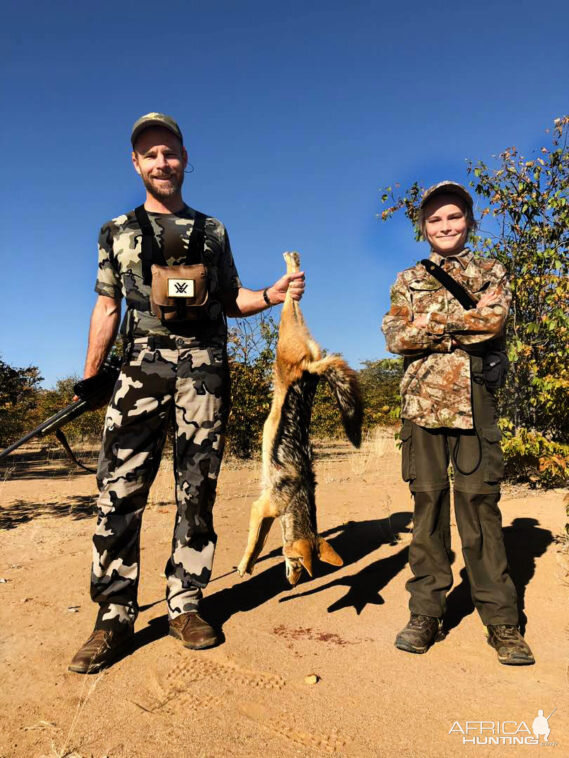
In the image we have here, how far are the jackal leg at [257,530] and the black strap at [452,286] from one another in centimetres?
222

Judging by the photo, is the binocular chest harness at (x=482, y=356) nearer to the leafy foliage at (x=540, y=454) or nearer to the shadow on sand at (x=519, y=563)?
the shadow on sand at (x=519, y=563)

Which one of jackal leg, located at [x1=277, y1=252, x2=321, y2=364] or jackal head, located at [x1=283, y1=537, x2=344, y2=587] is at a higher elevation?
jackal leg, located at [x1=277, y1=252, x2=321, y2=364]

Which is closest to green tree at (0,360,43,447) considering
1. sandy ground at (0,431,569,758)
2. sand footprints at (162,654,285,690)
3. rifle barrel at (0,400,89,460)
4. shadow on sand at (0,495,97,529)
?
shadow on sand at (0,495,97,529)

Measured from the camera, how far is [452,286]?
354 cm

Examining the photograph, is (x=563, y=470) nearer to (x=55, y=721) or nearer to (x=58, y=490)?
(x=55, y=721)

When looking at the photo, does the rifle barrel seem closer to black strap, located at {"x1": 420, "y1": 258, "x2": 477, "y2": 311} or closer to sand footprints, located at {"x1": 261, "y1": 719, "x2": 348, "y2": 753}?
sand footprints, located at {"x1": 261, "y1": 719, "x2": 348, "y2": 753}

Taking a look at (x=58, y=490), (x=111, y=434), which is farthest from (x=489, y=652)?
(x=58, y=490)

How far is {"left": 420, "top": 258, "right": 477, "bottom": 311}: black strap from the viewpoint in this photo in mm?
3488

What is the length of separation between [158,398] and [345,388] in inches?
59.2

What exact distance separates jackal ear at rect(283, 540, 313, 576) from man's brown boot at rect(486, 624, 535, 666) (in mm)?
1367

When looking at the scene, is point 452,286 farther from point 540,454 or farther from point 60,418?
point 540,454

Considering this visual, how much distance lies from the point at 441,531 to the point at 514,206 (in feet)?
21.3

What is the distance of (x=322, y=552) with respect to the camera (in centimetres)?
423

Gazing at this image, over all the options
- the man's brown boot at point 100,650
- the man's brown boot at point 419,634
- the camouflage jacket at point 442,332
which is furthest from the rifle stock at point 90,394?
the man's brown boot at point 419,634
